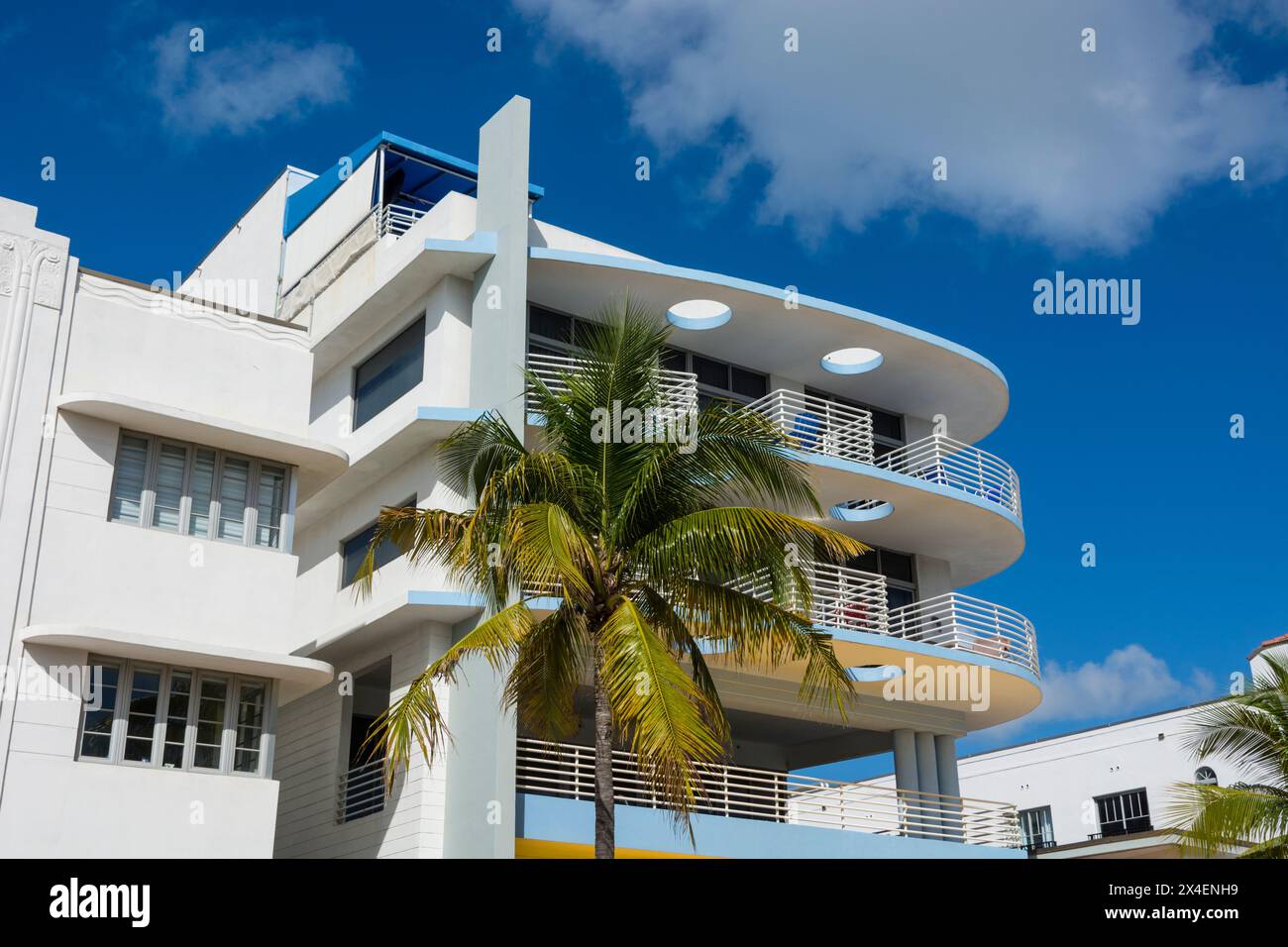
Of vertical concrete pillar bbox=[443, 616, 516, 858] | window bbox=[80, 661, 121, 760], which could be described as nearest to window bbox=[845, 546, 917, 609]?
vertical concrete pillar bbox=[443, 616, 516, 858]

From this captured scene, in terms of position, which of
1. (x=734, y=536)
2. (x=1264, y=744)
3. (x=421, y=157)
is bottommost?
(x=1264, y=744)

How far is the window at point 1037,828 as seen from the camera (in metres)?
44.0

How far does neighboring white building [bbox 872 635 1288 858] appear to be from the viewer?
41062 millimetres

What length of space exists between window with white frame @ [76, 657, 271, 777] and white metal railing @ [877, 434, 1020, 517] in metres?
15.1

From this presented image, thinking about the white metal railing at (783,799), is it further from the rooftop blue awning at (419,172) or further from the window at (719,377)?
the rooftop blue awning at (419,172)

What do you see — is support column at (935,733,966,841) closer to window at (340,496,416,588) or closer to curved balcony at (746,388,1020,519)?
curved balcony at (746,388,1020,519)

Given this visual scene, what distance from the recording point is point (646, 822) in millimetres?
22078

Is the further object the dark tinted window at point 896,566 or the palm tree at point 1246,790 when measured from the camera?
the dark tinted window at point 896,566

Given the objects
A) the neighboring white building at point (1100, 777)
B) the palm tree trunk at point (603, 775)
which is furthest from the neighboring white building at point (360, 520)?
the neighboring white building at point (1100, 777)

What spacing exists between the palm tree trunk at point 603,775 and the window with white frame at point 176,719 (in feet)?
19.0
